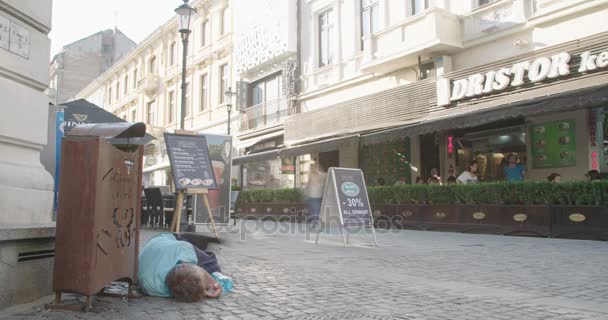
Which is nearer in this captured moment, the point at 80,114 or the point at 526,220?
the point at 526,220

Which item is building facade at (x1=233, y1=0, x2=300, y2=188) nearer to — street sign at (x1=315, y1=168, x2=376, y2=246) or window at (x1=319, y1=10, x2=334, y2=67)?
window at (x1=319, y1=10, x2=334, y2=67)

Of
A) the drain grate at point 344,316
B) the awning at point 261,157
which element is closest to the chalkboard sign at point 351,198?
the drain grate at point 344,316

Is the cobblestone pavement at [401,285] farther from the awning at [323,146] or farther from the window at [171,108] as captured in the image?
the window at [171,108]

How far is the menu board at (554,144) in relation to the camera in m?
13.0

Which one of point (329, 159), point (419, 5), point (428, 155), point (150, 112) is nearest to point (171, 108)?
point (150, 112)

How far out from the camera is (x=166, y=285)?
14.6ft

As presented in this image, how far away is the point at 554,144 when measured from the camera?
1340 centimetres

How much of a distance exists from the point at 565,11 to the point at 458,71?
296 cm

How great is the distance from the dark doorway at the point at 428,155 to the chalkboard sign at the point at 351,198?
7487 millimetres

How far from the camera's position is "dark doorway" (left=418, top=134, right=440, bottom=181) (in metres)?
16.6

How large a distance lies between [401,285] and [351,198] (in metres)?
4.22

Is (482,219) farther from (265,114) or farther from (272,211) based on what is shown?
(265,114)

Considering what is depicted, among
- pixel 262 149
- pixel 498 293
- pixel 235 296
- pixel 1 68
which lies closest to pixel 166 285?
pixel 235 296

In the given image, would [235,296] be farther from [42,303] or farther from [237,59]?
[237,59]
